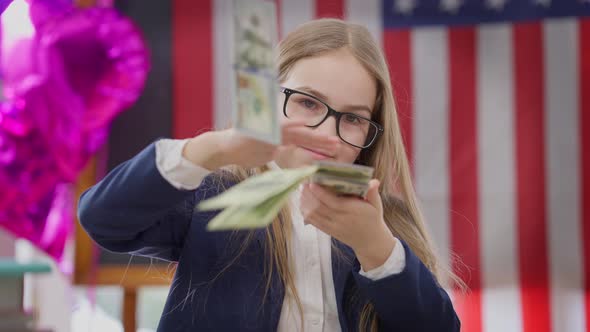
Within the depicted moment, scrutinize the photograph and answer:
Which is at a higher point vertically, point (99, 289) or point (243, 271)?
point (243, 271)

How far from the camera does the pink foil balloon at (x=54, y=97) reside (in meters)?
1.96

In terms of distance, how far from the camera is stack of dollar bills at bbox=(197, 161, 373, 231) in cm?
65

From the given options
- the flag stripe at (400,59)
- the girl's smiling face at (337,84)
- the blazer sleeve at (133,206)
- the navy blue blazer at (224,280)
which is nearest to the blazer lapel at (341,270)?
the navy blue blazer at (224,280)

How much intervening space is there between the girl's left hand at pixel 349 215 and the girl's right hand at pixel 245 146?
57mm

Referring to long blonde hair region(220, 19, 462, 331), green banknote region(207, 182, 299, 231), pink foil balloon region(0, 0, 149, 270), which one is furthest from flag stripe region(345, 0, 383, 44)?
green banknote region(207, 182, 299, 231)

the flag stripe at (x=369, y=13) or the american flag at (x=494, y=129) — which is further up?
the flag stripe at (x=369, y=13)

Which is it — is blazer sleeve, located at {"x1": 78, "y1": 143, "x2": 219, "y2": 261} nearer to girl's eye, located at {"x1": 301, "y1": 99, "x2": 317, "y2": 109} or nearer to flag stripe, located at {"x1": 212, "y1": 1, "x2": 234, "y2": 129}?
girl's eye, located at {"x1": 301, "y1": 99, "x2": 317, "y2": 109}

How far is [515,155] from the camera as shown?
89.3 inches

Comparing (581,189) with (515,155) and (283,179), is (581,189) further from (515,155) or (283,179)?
(283,179)

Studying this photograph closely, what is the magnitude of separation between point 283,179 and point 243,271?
0.36m

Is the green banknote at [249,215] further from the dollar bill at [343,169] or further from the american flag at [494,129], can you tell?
the american flag at [494,129]

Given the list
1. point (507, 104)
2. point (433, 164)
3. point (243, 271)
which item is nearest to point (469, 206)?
point (433, 164)

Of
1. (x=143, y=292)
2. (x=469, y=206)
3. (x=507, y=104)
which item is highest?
(x=507, y=104)

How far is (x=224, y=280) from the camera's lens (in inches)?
40.8
